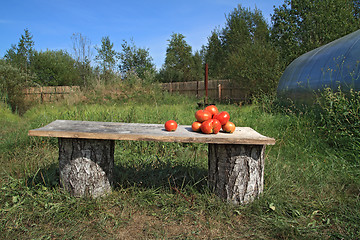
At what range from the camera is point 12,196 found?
2.39 meters

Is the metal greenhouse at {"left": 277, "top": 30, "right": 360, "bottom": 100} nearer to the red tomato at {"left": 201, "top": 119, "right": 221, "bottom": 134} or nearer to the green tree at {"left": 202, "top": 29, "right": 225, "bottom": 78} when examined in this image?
the red tomato at {"left": 201, "top": 119, "right": 221, "bottom": 134}

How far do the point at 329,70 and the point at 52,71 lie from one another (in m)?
21.4

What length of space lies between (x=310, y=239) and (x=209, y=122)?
1.19 meters

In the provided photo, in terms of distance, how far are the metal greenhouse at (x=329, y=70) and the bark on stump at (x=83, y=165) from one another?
3.71 m

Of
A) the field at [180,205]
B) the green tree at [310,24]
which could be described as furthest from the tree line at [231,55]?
the field at [180,205]

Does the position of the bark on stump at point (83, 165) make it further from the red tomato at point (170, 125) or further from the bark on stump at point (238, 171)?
the bark on stump at point (238, 171)

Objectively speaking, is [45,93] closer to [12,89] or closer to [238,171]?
[12,89]

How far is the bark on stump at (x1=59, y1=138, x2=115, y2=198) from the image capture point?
229 centimetres

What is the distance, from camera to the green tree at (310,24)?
12.8 meters

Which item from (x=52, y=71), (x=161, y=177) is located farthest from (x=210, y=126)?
(x=52, y=71)

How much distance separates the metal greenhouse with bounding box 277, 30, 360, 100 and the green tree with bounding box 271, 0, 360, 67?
6.68 metres

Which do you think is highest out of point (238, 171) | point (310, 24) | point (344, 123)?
point (310, 24)

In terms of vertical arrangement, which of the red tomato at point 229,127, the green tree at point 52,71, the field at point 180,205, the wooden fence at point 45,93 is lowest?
the field at point 180,205

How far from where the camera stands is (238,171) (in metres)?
2.24
